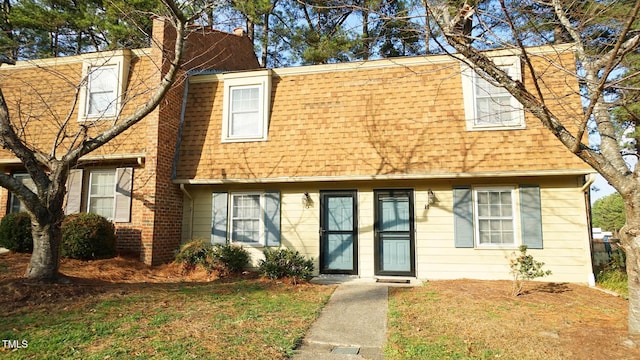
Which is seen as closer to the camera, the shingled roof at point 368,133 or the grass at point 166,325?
the grass at point 166,325

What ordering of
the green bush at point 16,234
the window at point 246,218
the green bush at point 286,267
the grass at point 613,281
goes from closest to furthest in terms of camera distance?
the grass at point 613,281, the green bush at point 286,267, the green bush at point 16,234, the window at point 246,218

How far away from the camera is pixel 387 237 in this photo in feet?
29.3

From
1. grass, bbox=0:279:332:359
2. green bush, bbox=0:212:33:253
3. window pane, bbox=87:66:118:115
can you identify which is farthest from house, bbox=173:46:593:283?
green bush, bbox=0:212:33:253

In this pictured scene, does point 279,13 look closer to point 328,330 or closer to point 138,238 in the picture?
point 138,238

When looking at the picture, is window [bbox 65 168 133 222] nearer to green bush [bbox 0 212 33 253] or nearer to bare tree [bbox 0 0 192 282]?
green bush [bbox 0 212 33 253]

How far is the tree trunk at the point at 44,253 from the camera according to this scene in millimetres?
6238

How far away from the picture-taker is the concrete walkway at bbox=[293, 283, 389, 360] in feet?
14.5

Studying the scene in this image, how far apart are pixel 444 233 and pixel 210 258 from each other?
18.3 ft

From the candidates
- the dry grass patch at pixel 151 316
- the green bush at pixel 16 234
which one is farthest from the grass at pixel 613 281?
the green bush at pixel 16 234

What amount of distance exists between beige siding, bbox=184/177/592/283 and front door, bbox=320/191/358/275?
0.45 feet

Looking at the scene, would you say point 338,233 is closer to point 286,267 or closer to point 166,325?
point 286,267

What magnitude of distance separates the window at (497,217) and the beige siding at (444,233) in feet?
0.49

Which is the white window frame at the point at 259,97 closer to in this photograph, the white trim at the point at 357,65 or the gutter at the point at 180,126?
the white trim at the point at 357,65

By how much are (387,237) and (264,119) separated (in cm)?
446
